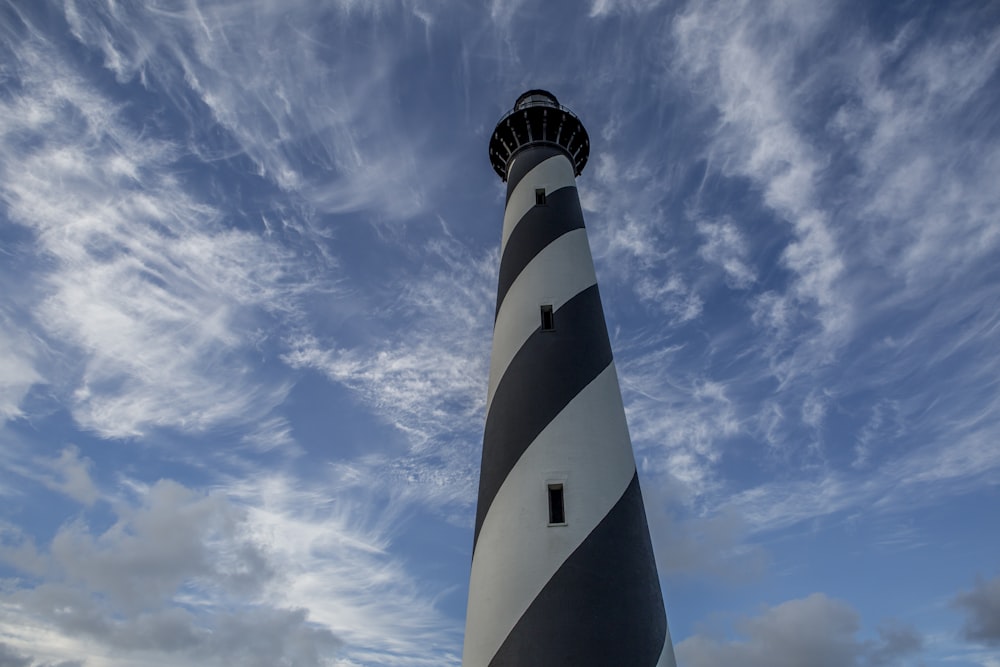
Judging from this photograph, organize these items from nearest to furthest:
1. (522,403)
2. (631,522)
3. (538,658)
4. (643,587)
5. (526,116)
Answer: (538,658) → (643,587) → (631,522) → (522,403) → (526,116)

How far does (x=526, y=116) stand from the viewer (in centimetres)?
1619

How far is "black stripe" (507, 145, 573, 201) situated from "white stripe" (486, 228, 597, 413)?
256cm

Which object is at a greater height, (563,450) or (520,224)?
(520,224)

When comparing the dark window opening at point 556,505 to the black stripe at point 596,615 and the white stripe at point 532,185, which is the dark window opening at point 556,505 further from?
the white stripe at point 532,185

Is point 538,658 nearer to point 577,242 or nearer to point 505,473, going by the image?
point 505,473

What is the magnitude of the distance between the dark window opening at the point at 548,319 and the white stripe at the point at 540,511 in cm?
147

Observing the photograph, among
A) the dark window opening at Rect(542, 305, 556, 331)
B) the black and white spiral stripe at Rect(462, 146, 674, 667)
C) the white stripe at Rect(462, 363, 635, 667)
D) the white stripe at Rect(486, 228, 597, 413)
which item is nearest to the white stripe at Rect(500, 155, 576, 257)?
the black and white spiral stripe at Rect(462, 146, 674, 667)

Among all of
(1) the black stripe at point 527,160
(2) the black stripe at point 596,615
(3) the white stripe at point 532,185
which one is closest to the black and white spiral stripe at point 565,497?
(2) the black stripe at point 596,615

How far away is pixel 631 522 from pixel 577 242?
6257mm

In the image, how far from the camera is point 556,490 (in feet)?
33.9

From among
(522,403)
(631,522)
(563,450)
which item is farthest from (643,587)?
(522,403)

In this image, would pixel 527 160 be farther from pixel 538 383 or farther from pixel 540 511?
pixel 540 511

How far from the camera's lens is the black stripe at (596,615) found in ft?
29.1

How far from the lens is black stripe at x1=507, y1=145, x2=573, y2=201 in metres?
15.6
